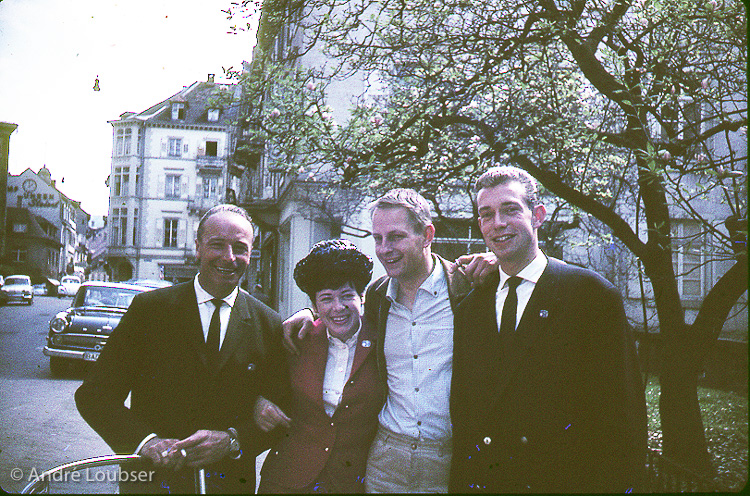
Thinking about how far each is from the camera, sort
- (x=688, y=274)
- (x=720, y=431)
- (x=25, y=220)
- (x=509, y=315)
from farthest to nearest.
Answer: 1. (x=720, y=431)
2. (x=688, y=274)
3. (x=25, y=220)
4. (x=509, y=315)

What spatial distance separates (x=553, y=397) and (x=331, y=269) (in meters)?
0.91

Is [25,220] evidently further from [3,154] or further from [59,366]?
[59,366]

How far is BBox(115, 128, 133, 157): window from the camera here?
262 centimetres

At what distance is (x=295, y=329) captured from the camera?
2254 millimetres

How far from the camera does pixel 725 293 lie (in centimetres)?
400

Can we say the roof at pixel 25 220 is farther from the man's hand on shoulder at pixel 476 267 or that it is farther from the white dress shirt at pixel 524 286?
the white dress shirt at pixel 524 286

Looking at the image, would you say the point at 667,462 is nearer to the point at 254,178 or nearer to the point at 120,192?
the point at 120,192

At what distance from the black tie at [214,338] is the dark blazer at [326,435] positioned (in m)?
0.32

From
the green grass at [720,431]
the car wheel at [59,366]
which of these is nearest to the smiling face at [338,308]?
the green grass at [720,431]

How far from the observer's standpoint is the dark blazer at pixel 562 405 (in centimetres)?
187

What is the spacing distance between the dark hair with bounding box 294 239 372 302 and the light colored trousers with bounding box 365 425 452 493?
0.62 metres

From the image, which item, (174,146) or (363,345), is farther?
(174,146)

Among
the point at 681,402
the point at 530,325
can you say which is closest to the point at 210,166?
the point at 681,402

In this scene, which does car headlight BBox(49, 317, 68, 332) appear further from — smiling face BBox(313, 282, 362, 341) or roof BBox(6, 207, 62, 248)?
smiling face BBox(313, 282, 362, 341)
